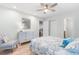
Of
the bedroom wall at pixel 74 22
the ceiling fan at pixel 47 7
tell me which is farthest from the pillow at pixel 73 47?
the ceiling fan at pixel 47 7

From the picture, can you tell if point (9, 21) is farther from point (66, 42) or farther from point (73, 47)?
point (73, 47)

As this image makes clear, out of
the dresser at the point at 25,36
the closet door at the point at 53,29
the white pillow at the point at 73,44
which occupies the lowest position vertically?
the white pillow at the point at 73,44

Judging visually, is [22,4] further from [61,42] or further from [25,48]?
[61,42]

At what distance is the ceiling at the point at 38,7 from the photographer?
1.61 metres

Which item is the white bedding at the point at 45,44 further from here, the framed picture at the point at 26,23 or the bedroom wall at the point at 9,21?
the bedroom wall at the point at 9,21

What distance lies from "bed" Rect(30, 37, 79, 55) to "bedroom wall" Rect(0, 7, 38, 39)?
367 millimetres

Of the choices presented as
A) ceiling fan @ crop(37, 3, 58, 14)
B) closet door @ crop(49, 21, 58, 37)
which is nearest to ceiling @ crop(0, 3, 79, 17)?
ceiling fan @ crop(37, 3, 58, 14)

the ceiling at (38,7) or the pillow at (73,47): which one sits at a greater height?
the ceiling at (38,7)

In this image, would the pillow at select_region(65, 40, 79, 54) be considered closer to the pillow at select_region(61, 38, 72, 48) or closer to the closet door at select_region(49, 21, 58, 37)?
the pillow at select_region(61, 38, 72, 48)

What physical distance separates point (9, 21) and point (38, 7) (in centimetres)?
53

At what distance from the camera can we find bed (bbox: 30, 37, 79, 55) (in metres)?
1.59

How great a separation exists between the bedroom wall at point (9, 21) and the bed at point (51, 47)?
1.20ft

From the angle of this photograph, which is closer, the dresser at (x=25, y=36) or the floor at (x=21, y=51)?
the floor at (x=21, y=51)
